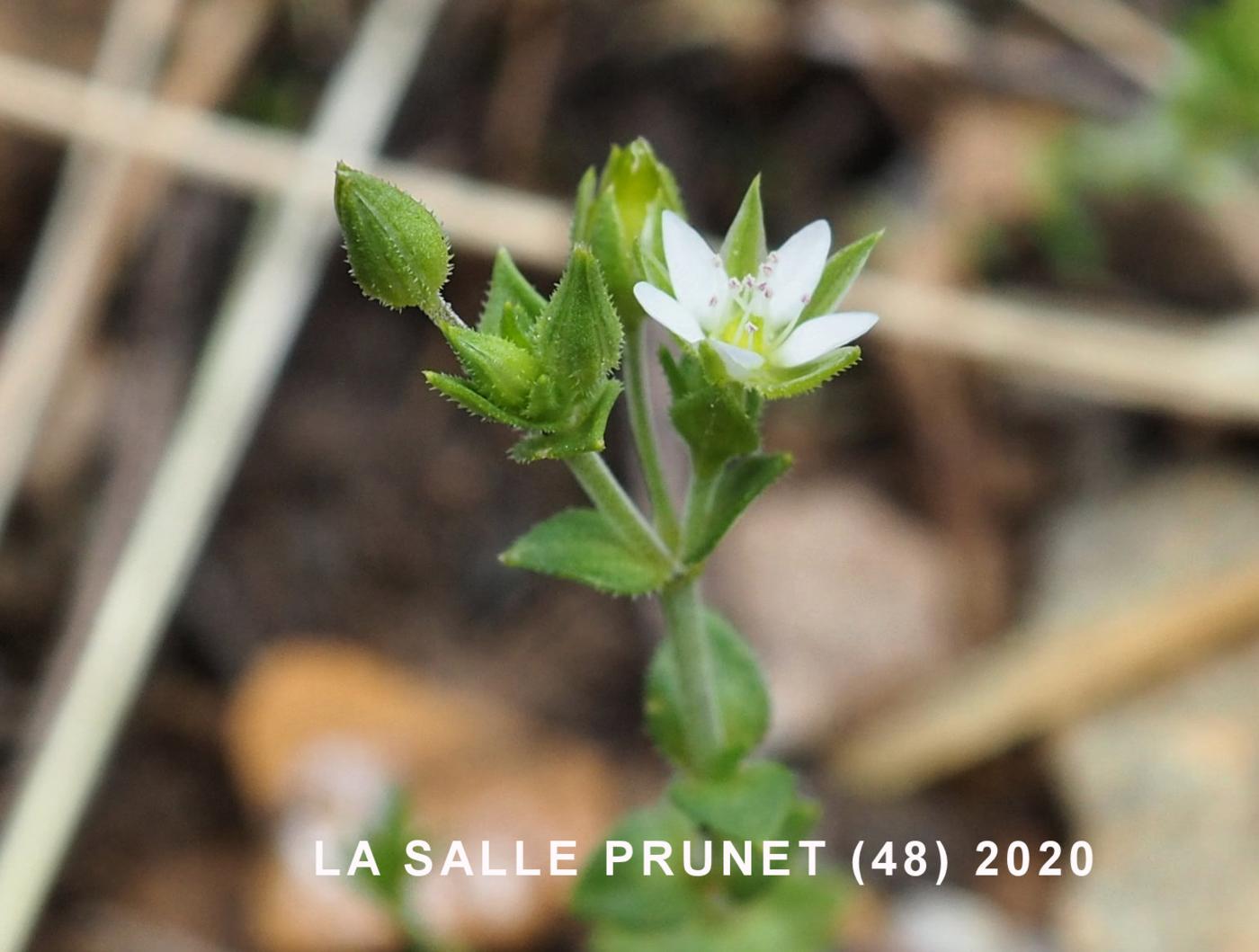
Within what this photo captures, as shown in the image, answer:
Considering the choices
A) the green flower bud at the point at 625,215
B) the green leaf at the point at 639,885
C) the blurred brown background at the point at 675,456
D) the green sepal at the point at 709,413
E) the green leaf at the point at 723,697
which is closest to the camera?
the green sepal at the point at 709,413

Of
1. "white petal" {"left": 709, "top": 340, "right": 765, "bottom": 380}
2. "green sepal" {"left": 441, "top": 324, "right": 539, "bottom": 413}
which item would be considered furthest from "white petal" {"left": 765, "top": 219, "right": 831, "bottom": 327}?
"green sepal" {"left": 441, "top": 324, "right": 539, "bottom": 413}

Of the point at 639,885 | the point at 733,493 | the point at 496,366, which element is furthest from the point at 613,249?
the point at 639,885

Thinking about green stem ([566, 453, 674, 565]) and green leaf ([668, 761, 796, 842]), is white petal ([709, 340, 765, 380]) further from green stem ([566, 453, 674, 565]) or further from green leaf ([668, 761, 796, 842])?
green leaf ([668, 761, 796, 842])

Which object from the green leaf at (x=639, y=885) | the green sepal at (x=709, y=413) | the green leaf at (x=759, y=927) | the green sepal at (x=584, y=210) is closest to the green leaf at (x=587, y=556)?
the green sepal at (x=709, y=413)

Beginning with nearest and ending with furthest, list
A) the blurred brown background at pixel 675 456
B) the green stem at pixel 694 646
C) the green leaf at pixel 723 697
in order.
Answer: the green stem at pixel 694 646, the green leaf at pixel 723 697, the blurred brown background at pixel 675 456

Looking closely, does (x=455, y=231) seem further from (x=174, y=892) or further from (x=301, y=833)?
(x=174, y=892)

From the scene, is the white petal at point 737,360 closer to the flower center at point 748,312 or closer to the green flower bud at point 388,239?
the flower center at point 748,312
